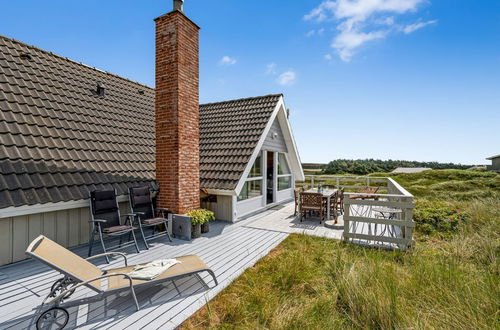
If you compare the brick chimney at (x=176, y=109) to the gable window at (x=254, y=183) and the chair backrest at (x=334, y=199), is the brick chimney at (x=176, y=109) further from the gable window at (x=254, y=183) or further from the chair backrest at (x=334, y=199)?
the chair backrest at (x=334, y=199)

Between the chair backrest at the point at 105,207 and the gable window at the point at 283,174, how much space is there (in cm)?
708

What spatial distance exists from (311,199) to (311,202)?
101 millimetres

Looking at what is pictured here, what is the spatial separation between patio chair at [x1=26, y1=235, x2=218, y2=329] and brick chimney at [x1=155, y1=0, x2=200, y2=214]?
2.82m

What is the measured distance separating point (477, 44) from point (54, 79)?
1710cm

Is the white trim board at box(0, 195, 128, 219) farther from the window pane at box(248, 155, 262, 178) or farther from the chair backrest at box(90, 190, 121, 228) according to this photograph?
the window pane at box(248, 155, 262, 178)

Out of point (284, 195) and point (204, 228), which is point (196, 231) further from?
point (284, 195)

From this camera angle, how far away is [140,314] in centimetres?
288

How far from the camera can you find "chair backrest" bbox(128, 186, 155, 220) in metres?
5.61

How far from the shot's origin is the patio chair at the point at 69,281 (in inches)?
102

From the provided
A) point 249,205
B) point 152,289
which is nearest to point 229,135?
point 249,205

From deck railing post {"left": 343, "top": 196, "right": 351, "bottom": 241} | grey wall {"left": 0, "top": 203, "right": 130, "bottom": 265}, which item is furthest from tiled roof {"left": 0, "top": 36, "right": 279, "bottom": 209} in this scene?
deck railing post {"left": 343, "top": 196, "right": 351, "bottom": 241}

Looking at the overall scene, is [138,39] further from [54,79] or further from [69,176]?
[69,176]

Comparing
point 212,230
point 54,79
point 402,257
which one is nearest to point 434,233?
point 402,257

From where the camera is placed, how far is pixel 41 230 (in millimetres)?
4566
